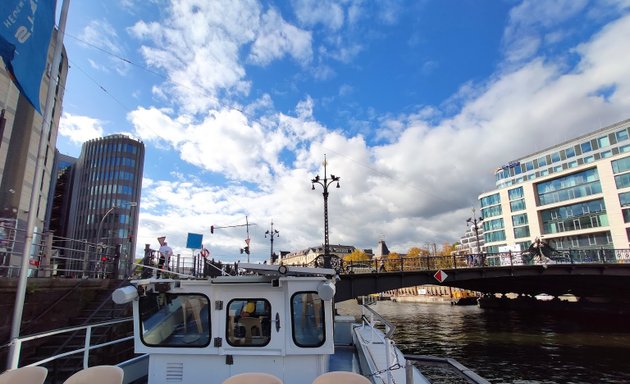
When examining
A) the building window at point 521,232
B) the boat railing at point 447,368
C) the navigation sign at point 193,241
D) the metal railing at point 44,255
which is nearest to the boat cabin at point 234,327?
the boat railing at point 447,368

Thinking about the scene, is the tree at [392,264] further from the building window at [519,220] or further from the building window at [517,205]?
the building window at [517,205]

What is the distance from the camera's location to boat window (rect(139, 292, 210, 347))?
638cm

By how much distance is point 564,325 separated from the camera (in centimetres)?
3422

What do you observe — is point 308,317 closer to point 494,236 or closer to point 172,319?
point 172,319

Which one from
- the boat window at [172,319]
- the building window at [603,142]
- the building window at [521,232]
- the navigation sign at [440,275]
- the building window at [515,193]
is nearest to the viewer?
the boat window at [172,319]

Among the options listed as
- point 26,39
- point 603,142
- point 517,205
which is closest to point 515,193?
point 517,205

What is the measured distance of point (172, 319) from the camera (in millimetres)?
6535

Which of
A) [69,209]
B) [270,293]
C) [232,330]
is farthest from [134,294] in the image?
[69,209]

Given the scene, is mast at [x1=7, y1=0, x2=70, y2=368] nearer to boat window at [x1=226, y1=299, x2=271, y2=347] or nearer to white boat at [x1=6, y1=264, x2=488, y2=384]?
white boat at [x1=6, y1=264, x2=488, y2=384]

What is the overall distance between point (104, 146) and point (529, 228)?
98.2 meters

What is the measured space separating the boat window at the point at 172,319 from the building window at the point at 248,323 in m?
0.43

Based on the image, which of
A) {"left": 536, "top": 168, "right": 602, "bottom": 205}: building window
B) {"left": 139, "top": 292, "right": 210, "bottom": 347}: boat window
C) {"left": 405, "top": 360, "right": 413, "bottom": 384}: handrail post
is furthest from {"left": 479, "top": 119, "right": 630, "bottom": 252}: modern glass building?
{"left": 139, "top": 292, "right": 210, "bottom": 347}: boat window

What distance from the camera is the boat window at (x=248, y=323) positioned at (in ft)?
20.7

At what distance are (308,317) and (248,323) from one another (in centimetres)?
108
